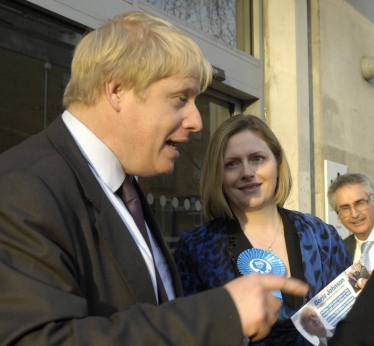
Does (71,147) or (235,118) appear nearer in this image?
(71,147)

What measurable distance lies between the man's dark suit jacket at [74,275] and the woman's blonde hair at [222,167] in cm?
163

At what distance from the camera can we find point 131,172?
1793 mm

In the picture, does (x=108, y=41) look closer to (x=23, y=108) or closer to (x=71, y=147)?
(x=71, y=147)

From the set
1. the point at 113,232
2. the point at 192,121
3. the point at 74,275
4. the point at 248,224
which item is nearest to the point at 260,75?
the point at 248,224

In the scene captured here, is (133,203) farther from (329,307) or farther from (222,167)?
(222,167)

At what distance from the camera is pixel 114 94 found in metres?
1.73

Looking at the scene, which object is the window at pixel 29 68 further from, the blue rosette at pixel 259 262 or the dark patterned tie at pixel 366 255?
the dark patterned tie at pixel 366 255

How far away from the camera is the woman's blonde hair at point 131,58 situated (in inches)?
67.0

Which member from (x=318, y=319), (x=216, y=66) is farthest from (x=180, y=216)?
(x=318, y=319)

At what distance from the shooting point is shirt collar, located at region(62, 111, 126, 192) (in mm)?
1688

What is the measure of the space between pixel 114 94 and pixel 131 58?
0.37ft

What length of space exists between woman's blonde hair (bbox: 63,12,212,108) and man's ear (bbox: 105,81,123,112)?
0.01 metres

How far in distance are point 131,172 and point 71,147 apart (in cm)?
23

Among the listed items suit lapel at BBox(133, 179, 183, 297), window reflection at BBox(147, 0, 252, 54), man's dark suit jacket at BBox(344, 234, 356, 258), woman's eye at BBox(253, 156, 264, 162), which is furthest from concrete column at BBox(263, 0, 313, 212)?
suit lapel at BBox(133, 179, 183, 297)
